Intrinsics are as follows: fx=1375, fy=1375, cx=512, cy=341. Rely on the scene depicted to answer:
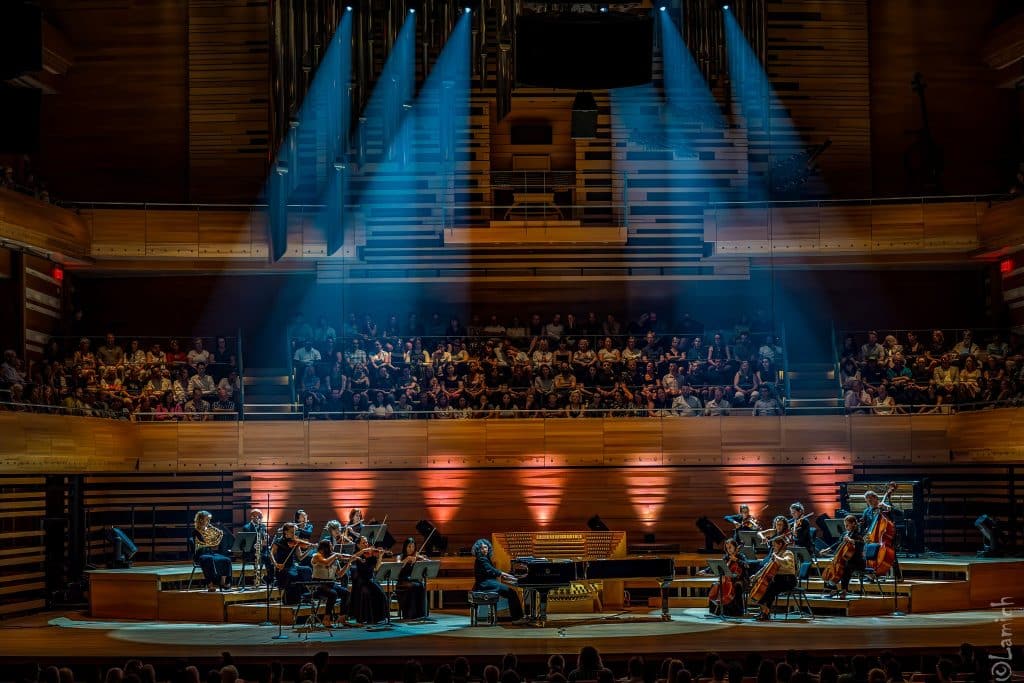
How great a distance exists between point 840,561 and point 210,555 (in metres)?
7.74

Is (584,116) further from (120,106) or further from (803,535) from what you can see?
(803,535)

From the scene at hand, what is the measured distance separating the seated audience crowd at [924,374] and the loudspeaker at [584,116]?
223 inches

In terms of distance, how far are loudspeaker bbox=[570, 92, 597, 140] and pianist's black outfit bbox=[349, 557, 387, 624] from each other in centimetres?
1007

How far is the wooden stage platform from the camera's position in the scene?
1290cm

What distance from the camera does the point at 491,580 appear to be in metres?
16.3

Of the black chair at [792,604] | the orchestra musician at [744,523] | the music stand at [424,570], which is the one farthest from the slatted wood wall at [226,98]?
the black chair at [792,604]

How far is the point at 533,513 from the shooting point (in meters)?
21.2

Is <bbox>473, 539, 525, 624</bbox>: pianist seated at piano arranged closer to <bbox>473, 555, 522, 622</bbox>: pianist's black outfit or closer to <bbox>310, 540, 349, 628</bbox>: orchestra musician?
<bbox>473, 555, 522, 622</bbox>: pianist's black outfit

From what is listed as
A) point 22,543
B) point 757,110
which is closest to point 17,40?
point 22,543

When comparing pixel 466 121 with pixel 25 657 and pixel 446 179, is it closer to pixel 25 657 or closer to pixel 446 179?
pixel 446 179

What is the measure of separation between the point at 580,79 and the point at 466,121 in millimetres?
4194

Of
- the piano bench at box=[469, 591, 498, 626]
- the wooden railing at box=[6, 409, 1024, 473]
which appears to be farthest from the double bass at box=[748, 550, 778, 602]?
the wooden railing at box=[6, 409, 1024, 473]

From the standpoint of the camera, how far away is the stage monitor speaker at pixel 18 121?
61.9ft

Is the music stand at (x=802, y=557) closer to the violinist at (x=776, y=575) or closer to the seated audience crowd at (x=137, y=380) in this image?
the violinist at (x=776, y=575)
